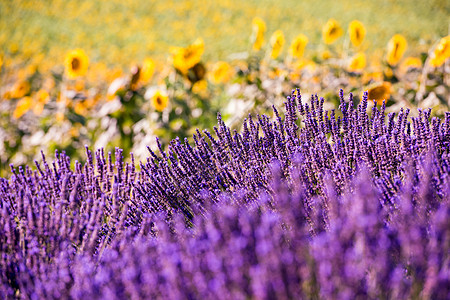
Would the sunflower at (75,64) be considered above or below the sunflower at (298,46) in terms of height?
above

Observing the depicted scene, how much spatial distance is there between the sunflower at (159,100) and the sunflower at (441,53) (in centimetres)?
176

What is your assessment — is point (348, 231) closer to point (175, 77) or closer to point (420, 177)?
point (420, 177)

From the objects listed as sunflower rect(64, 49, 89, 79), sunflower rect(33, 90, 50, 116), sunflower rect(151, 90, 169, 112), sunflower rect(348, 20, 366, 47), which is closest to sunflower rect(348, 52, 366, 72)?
sunflower rect(348, 20, 366, 47)

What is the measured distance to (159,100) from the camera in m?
3.06

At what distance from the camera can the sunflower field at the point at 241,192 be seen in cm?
89

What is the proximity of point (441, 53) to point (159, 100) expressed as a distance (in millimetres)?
1854

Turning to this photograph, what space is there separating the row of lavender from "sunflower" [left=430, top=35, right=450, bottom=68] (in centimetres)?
106

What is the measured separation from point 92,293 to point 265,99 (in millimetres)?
2177

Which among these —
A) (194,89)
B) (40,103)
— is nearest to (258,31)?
(194,89)

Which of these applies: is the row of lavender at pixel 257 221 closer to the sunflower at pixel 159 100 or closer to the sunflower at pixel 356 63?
the sunflower at pixel 159 100

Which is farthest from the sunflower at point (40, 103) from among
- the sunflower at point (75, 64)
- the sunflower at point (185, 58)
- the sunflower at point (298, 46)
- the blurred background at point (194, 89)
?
the sunflower at point (298, 46)

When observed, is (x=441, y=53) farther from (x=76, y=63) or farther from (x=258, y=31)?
(x=76, y=63)

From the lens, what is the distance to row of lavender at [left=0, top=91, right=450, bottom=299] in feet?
2.86

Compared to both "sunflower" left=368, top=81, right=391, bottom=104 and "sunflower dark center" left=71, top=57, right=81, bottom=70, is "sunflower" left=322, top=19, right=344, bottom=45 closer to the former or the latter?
"sunflower" left=368, top=81, right=391, bottom=104
